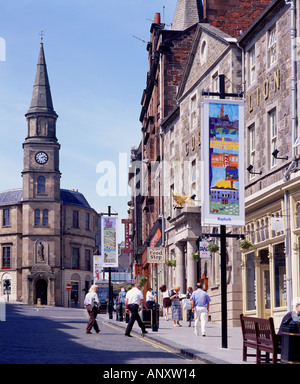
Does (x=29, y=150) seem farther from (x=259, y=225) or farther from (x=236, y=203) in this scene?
(x=236, y=203)

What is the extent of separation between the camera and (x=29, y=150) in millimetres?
103688

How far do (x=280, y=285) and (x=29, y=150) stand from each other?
8096 cm

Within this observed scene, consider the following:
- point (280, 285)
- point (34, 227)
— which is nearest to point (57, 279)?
point (34, 227)

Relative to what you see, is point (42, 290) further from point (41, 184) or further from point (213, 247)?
point (213, 247)

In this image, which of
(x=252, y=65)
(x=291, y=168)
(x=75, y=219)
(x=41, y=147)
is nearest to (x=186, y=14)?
(x=252, y=65)

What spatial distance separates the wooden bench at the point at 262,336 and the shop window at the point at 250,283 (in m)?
13.7

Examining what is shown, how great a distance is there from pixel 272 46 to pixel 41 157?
78806mm

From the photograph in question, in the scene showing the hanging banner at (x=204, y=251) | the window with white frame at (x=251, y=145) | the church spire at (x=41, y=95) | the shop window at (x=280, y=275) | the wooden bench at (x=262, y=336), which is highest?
the church spire at (x=41, y=95)

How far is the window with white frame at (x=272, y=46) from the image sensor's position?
2717 cm

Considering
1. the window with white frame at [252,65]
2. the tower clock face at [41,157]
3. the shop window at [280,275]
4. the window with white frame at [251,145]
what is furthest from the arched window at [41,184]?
the shop window at [280,275]

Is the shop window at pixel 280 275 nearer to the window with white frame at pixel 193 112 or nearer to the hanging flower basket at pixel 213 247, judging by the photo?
the hanging flower basket at pixel 213 247

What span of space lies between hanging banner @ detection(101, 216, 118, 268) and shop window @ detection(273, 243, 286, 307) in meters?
20.2

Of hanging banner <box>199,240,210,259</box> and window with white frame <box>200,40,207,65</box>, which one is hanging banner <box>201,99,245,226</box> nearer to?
hanging banner <box>199,240,210,259</box>
